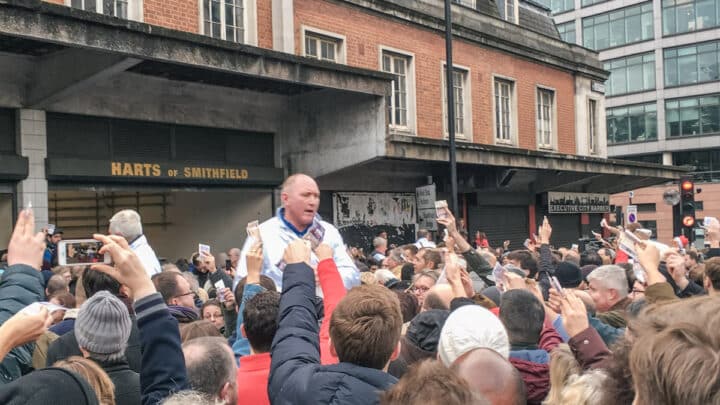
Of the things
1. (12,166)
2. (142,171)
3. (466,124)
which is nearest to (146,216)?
(142,171)

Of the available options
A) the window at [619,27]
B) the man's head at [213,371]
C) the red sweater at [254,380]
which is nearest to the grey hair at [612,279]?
the red sweater at [254,380]

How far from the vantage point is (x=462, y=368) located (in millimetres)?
3248

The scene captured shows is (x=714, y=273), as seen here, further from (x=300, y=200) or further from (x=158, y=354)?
(x=158, y=354)

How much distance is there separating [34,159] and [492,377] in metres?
12.2

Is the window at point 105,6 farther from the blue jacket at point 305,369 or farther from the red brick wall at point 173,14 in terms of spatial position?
the blue jacket at point 305,369

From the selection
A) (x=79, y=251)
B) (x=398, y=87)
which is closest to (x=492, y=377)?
(x=79, y=251)

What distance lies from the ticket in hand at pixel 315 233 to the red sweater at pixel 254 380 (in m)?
1.43

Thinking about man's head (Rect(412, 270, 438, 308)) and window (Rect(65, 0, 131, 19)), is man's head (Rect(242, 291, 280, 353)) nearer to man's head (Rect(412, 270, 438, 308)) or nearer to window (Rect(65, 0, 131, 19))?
man's head (Rect(412, 270, 438, 308))

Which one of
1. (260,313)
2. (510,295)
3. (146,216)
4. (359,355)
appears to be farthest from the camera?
(146,216)

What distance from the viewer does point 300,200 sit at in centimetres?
593

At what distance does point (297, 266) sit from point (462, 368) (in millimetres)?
939

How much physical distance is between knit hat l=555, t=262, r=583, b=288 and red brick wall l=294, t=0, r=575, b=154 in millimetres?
11591

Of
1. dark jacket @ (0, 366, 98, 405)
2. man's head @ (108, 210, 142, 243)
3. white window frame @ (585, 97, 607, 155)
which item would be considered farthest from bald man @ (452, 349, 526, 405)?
white window frame @ (585, 97, 607, 155)

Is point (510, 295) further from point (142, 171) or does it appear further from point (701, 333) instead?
point (142, 171)
